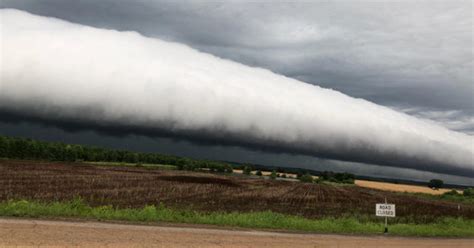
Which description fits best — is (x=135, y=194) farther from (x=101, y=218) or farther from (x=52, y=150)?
(x=52, y=150)

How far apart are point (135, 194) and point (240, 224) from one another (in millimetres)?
27469

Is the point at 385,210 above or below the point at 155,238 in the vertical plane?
above

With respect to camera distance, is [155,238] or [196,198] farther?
[196,198]

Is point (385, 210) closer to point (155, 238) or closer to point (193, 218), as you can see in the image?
point (193, 218)

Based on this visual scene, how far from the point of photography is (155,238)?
2000 centimetres

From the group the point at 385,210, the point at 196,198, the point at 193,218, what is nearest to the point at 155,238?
the point at 193,218

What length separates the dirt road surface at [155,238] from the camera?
17766mm

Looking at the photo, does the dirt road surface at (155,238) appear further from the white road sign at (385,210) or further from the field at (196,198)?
the field at (196,198)

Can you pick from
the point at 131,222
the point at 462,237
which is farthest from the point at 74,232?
the point at 462,237

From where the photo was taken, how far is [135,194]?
52250mm

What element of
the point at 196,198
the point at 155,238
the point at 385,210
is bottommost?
the point at 196,198

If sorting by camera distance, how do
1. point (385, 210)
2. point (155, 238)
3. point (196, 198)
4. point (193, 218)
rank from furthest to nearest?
point (196, 198)
point (385, 210)
point (193, 218)
point (155, 238)

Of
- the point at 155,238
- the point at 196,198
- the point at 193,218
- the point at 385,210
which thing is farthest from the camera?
the point at 196,198

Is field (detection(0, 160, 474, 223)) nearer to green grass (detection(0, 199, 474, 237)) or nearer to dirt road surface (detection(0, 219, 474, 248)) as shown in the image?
green grass (detection(0, 199, 474, 237))
